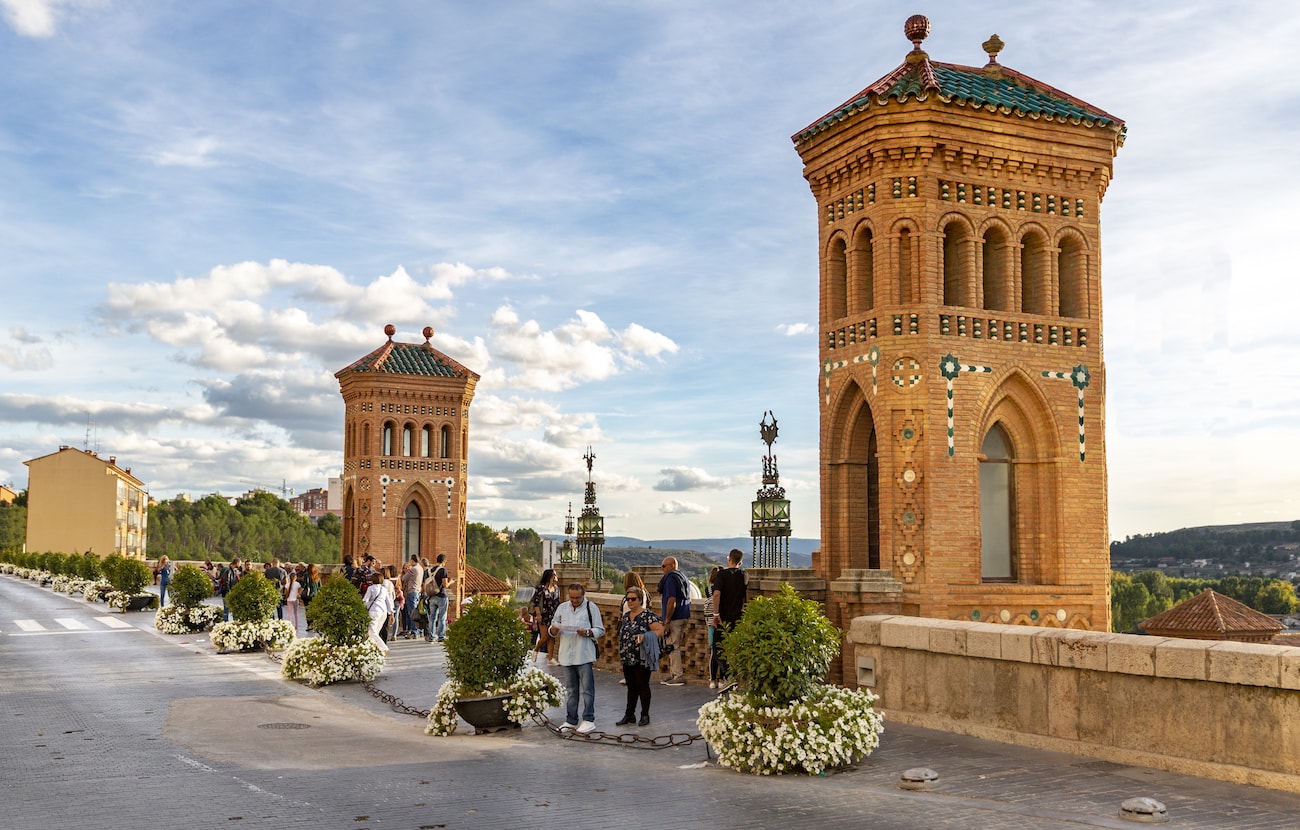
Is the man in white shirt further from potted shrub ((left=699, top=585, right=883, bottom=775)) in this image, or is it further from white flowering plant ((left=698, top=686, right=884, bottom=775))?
white flowering plant ((left=698, top=686, right=884, bottom=775))

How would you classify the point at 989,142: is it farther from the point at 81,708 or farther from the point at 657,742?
the point at 81,708

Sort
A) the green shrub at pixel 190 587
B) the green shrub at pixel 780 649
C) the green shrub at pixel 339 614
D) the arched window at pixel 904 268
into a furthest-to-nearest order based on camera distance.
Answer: the green shrub at pixel 190 587 < the green shrub at pixel 339 614 < the arched window at pixel 904 268 < the green shrub at pixel 780 649

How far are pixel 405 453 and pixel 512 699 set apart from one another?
32700 mm

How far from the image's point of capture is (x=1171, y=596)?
303 ft

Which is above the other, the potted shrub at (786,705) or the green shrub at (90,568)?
the potted shrub at (786,705)

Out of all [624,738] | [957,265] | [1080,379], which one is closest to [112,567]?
[624,738]

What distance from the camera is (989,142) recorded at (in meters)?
17.5

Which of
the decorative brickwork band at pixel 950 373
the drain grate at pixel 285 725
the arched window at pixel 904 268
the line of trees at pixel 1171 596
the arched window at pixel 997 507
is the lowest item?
the line of trees at pixel 1171 596

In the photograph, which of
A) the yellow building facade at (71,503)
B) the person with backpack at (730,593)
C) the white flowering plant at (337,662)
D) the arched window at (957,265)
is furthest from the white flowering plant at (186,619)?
the yellow building facade at (71,503)

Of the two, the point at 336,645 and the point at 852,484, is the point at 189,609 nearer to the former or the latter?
the point at 336,645

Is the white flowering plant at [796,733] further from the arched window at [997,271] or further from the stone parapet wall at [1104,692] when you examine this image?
the arched window at [997,271]

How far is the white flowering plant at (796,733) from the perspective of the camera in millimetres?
10617

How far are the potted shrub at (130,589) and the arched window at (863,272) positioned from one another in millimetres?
28679

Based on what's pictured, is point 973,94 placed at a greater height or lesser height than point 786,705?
greater
